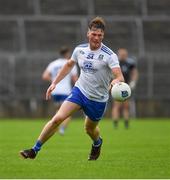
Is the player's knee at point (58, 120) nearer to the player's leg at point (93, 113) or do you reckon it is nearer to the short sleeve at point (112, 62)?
the player's leg at point (93, 113)

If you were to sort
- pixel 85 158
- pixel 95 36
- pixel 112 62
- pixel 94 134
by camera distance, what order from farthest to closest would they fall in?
pixel 85 158 < pixel 94 134 < pixel 95 36 < pixel 112 62

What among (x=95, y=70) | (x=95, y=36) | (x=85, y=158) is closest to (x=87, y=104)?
(x=95, y=70)

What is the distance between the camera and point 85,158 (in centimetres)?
1444

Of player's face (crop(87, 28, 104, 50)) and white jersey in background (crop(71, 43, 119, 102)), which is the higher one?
player's face (crop(87, 28, 104, 50))

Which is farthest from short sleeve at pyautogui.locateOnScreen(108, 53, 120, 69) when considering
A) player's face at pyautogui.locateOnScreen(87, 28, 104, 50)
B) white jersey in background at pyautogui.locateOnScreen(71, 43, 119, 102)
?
player's face at pyautogui.locateOnScreen(87, 28, 104, 50)

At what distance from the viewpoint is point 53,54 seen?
33938mm

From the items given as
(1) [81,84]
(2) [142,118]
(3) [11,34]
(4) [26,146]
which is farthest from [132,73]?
(1) [81,84]

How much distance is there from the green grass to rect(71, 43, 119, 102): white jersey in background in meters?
1.13

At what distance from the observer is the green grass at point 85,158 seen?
11.7 meters

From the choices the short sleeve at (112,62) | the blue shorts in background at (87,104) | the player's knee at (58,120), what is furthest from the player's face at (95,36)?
the player's knee at (58,120)

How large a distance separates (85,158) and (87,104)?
1.33 m

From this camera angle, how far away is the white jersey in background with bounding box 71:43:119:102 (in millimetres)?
13234

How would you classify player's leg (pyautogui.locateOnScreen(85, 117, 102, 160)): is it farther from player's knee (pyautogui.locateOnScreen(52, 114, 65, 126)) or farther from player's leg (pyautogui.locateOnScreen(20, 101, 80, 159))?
player's knee (pyautogui.locateOnScreen(52, 114, 65, 126))

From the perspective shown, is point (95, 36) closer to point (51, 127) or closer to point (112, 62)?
point (112, 62)
